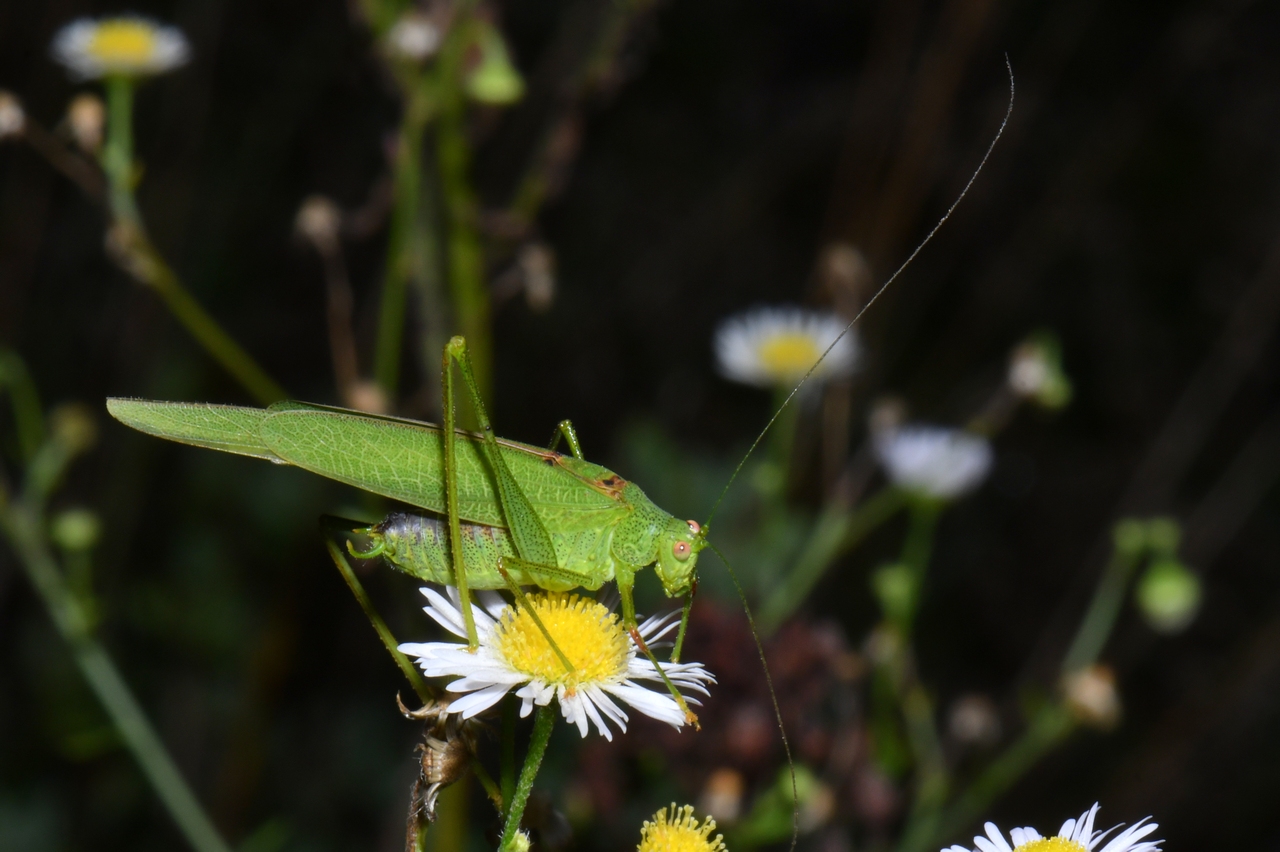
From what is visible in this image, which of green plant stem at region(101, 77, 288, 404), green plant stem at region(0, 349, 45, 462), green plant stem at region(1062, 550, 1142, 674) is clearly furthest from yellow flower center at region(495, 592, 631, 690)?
green plant stem at region(1062, 550, 1142, 674)

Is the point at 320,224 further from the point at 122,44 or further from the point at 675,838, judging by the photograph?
the point at 675,838

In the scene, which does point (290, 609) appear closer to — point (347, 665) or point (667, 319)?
point (347, 665)

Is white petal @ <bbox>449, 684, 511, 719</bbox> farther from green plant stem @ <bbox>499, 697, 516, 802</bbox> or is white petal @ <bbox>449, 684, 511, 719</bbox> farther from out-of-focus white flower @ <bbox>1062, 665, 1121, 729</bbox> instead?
out-of-focus white flower @ <bbox>1062, 665, 1121, 729</bbox>

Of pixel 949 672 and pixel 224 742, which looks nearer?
pixel 224 742

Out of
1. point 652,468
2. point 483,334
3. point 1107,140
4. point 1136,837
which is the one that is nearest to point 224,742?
point 652,468

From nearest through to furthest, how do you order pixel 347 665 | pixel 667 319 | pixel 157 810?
pixel 157 810 → pixel 347 665 → pixel 667 319

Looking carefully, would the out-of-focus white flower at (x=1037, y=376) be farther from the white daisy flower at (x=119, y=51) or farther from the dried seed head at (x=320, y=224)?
the white daisy flower at (x=119, y=51)

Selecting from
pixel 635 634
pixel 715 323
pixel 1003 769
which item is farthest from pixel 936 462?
pixel 715 323
